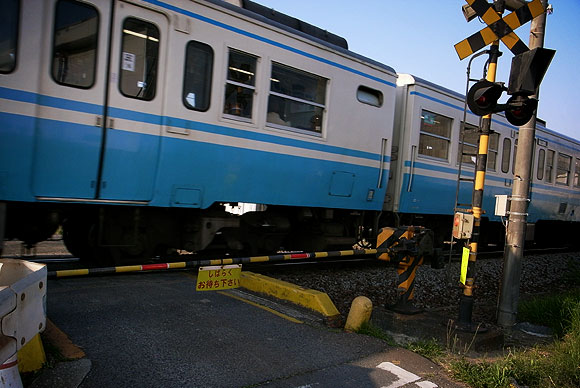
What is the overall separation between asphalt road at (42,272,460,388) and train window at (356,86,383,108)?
13.9 feet

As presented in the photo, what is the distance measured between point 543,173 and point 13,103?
1248 centimetres

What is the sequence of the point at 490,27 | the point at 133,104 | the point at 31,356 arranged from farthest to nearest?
the point at 133,104 < the point at 490,27 < the point at 31,356

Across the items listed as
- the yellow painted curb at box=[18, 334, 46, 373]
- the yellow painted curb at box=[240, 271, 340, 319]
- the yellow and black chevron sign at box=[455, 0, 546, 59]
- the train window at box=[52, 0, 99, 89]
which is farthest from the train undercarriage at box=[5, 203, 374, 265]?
the yellow and black chevron sign at box=[455, 0, 546, 59]

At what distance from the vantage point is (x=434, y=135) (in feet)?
31.1

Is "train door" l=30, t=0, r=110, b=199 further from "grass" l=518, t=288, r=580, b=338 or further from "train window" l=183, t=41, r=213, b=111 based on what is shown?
"grass" l=518, t=288, r=580, b=338

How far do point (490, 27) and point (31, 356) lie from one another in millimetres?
4901

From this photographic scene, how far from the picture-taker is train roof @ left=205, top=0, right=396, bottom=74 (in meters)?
6.51

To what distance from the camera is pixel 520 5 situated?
5098 millimetres

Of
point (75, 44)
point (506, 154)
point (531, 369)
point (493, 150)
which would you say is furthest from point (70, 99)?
point (506, 154)

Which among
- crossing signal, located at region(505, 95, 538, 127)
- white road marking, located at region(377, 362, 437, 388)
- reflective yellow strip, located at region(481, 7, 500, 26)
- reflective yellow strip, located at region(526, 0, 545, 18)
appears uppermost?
reflective yellow strip, located at region(526, 0, 545, 18)

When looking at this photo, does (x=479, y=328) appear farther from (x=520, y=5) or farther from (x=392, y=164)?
(x=392, y=164)

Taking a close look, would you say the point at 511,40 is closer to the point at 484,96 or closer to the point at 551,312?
the point at 484,96

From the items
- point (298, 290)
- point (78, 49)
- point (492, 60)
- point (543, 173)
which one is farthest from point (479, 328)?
point (543, 173)

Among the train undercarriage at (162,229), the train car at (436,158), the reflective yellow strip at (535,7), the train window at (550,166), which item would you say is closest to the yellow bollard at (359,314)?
the train undercarriage at (162,229)
